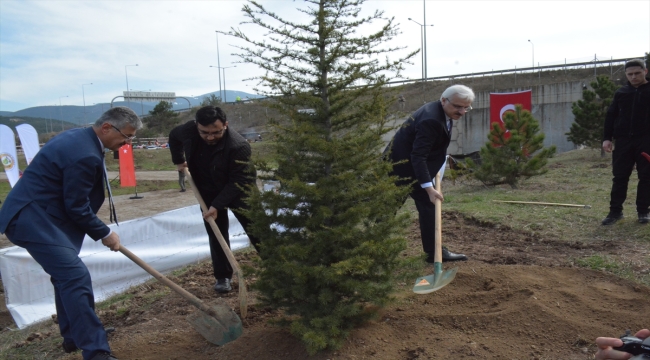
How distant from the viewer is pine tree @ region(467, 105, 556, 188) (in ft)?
32.9

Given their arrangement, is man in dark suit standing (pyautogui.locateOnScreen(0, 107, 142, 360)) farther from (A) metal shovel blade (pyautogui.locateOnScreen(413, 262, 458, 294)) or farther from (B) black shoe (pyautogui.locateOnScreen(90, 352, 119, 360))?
(A) metal shovel blade (pyautogui.locateOnScreen(413, 262, 458, 294))

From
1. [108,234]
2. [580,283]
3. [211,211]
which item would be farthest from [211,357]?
[580,283]

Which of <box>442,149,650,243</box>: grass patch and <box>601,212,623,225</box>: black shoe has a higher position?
<box>601,212,623,225</box>: black shoe

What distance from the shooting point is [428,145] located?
14.1ft

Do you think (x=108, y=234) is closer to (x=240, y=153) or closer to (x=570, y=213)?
(x=240, y=153)

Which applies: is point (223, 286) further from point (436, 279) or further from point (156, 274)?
point (436, 279)

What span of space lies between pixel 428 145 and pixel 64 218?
9.37 feet

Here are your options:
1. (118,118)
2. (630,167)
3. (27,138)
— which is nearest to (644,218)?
(630,167)

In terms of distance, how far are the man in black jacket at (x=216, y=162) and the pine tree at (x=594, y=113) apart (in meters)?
13.1

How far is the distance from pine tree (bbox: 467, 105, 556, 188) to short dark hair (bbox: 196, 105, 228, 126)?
7.42 m

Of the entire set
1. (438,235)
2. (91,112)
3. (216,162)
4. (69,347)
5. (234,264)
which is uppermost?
(91,112)

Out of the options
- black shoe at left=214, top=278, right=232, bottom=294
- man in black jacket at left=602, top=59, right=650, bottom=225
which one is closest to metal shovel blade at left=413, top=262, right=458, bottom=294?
black shoe at left=214, top=278, right=232, bottom=294

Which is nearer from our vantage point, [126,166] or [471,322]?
[471,322]

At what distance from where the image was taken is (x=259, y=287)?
3127 mm
